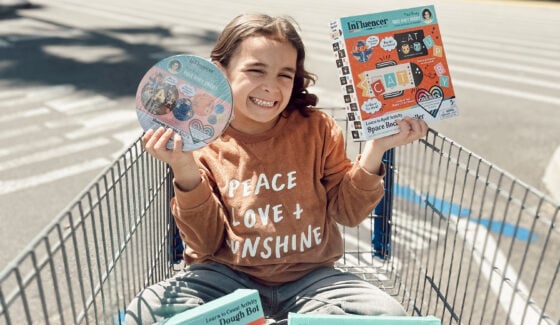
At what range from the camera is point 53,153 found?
501cm

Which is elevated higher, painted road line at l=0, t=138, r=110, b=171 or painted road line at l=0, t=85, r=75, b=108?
painted road line at l=0, t=85, r=75, b=108

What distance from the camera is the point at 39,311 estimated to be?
288 cm

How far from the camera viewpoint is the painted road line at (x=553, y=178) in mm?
4414

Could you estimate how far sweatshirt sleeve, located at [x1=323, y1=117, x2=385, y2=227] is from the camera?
2178 mm

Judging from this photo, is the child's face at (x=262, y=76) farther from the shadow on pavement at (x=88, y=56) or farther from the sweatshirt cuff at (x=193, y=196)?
the shadow on pavement at (x=88, y=56)

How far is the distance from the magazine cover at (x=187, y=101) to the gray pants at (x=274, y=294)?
1.82 feet

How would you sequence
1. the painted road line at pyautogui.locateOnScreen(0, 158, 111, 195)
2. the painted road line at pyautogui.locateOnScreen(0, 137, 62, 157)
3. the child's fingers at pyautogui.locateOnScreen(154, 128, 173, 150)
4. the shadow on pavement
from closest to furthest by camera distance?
the child's fingers at pyautogui.locateOnScreen(154, 128, 173, 150)
the painted road line at pyautogui.locateOnScreen(0, 158, 111, 195)
the painted road line at pyautogui.locateOnScreen(0, 137, 62, 157)
the shadow on pavement

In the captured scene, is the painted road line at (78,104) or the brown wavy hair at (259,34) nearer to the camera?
the brown wavy hair at (259,34)

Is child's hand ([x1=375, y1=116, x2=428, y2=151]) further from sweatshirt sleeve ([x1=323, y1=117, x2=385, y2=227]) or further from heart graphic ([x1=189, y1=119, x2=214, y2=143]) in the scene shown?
heart graphic ([x1=189, y1=119, x2=214, y2=143])

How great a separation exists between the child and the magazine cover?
0.16 metres

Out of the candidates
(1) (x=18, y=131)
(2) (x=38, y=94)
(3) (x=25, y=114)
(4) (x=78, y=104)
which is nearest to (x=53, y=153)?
(1) (x=18, y=131)

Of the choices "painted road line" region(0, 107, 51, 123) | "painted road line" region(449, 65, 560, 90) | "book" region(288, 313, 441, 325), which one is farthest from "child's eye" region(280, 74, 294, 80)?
"painted road line" region(449, 65, 560, 90)

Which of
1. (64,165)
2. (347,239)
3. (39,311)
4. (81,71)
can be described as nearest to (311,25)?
(81,71)

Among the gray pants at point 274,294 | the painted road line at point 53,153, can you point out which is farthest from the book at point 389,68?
the painted road line at point 53,153
